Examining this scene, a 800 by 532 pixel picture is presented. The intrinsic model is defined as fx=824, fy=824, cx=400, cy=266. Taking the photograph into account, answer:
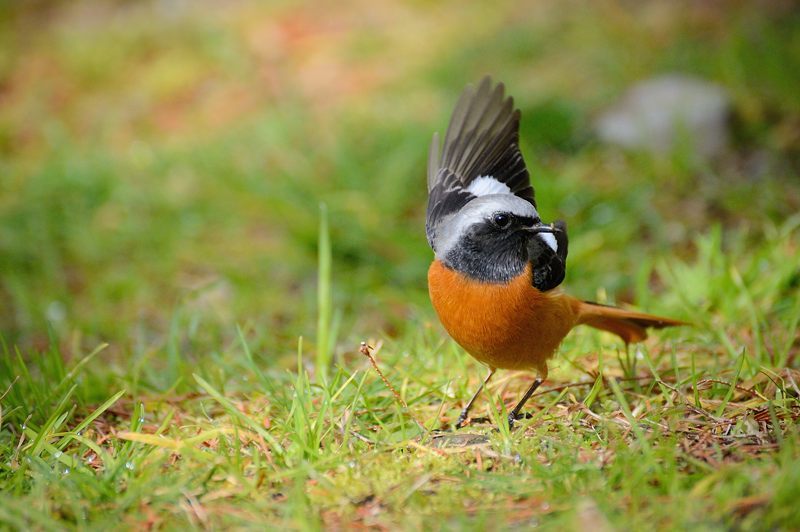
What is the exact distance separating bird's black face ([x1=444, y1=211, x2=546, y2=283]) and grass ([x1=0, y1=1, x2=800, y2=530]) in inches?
21.0

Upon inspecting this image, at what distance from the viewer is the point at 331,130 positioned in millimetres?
7230

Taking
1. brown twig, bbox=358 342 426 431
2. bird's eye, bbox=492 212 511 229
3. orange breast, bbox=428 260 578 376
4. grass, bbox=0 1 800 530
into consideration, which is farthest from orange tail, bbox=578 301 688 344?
brown twig, bbox=358 342 426 431

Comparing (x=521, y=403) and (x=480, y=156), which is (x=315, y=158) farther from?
(x=521, y=403)

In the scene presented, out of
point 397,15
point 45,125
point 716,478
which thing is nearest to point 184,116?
point 45,125

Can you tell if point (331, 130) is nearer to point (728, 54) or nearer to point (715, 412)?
point (728, 54)

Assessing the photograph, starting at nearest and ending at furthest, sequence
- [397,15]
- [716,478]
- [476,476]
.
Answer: [716,478] < [476,476] < [397,15]

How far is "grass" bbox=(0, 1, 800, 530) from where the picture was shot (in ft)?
8.87

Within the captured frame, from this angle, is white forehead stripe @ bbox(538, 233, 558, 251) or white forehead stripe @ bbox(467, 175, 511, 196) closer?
white forehead stripe @ bbox(538, 233, 558, 251)

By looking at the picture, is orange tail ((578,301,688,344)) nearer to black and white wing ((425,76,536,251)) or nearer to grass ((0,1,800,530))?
grass ((0,1,800,530))

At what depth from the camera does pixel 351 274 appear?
580cm

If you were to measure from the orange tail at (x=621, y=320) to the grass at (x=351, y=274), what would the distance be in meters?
0.15

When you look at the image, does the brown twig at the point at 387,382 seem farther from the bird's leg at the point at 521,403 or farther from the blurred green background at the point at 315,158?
the blurred green background at the point at 315,158

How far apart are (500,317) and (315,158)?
3940mm

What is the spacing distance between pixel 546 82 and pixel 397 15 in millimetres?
2684
